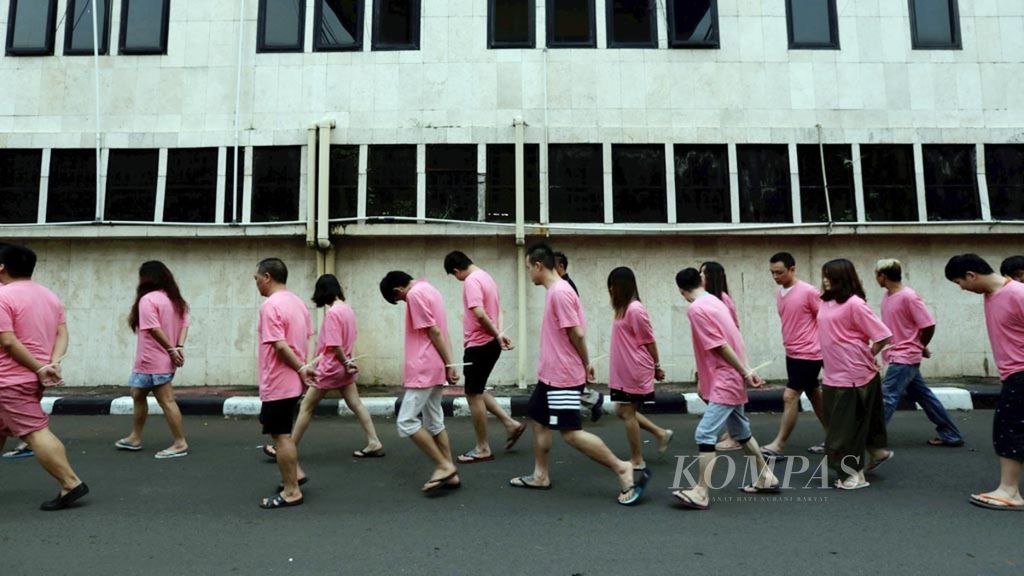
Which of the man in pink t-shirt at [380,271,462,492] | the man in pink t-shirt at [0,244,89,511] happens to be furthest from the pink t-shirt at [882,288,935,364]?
the man in pink t-shirt at [0,244,89,511]

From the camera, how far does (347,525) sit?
410cm

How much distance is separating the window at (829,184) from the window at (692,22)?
2305 millimetres

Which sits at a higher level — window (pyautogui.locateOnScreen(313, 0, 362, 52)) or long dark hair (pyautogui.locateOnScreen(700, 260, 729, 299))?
window (pyautogui.locateOnScreen(313, 0, 362, 52))

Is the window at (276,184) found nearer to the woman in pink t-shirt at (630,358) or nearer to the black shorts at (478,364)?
the black shorts at (478,364)

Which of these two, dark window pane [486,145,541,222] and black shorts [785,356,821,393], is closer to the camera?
black shorts [785,356,821,393]

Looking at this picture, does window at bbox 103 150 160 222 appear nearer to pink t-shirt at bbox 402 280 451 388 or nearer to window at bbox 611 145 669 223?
pink t-shirt at bbox 402 280 451 388

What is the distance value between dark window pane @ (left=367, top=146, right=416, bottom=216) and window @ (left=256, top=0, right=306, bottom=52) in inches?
89.2

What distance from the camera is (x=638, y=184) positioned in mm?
9891

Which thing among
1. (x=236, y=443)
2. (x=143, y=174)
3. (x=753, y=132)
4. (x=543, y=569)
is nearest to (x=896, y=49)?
(x=753, y=132)

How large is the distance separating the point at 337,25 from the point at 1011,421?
1003cm

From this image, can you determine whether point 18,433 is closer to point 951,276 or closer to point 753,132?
point 951,276

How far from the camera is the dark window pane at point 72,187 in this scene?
9859mm

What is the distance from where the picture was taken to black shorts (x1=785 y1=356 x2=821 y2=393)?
579cm

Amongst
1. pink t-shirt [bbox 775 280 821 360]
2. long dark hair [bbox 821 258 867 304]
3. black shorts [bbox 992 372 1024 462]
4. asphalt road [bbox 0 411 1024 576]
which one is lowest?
asphalt road [bbox 0 411 1024 576]
